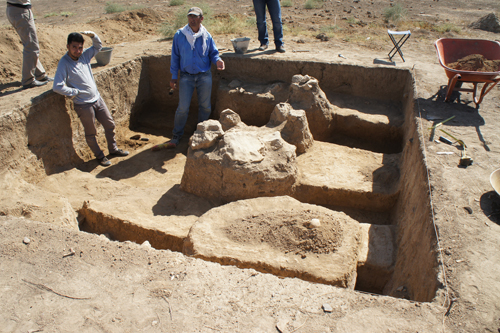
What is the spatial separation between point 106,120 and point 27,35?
1548 mm

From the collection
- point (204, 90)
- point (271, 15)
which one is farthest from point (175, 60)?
point (271, 15)

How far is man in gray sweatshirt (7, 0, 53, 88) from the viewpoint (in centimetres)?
462

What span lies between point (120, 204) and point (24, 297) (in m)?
1.68

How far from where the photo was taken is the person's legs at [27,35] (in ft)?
15.2

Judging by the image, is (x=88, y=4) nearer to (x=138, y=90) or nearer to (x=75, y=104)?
(x=138, y=90)

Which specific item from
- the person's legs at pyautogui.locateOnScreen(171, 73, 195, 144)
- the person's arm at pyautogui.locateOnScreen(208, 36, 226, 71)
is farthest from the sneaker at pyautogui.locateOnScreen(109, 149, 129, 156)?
the person's arm at pyautogui.locateOnScreen(208, 36, 226, 71)

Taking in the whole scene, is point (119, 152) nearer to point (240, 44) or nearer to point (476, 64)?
point (240, 44)

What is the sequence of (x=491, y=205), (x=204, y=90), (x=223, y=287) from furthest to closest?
(x=204, y=90)
(x=491, y=205)
(x=223, y=287)

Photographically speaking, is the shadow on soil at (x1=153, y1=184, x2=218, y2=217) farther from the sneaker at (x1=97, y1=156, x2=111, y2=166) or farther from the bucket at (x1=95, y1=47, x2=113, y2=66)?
the bucket at (x1=95, y1=47, x2=113, y2=66)

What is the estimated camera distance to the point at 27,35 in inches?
187

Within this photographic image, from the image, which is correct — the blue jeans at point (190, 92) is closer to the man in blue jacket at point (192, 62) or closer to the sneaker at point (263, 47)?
the man in blue jacket at point (192, 62)

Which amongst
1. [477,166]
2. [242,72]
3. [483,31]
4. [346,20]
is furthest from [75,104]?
[483,31]

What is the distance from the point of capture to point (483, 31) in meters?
8.57

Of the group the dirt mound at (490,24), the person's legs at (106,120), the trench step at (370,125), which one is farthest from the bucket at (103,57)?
the dirt mound at (490,24)
